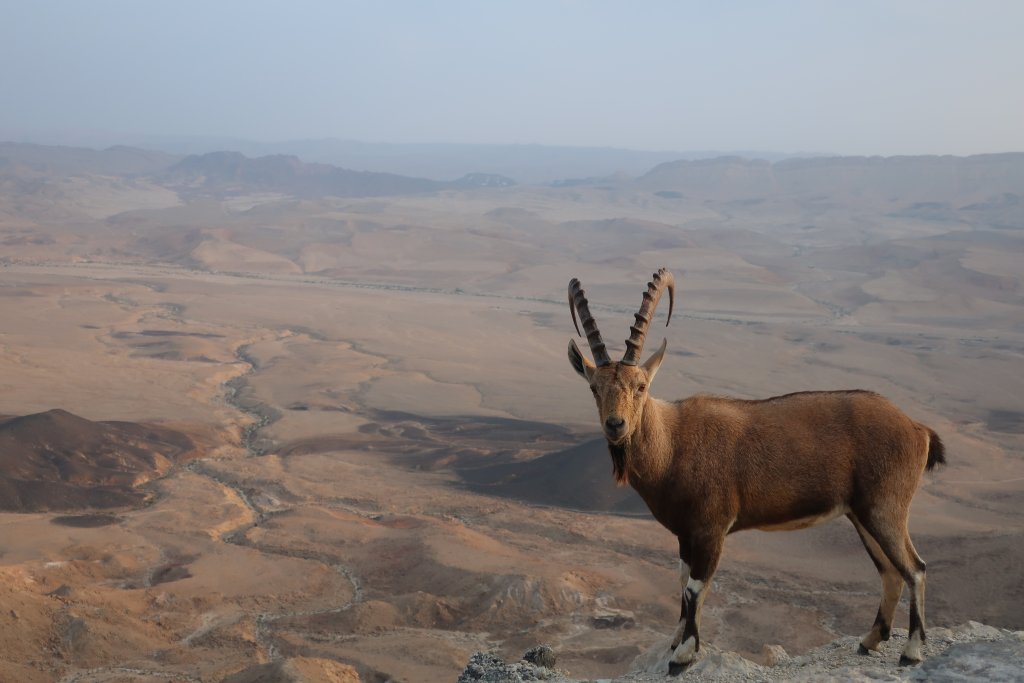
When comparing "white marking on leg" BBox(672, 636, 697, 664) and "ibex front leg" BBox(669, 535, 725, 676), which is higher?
"ibex front leg" BBox(669, 535, 725, 676)

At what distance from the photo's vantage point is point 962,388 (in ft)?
152

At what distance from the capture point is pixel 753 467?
6.19 m

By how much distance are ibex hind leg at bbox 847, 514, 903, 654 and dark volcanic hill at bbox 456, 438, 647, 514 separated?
62.8ft

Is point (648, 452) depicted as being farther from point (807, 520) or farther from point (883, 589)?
point (883, 589)

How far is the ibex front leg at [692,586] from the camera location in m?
6.11

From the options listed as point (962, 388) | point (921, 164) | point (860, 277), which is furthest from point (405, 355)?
point (921, 164)

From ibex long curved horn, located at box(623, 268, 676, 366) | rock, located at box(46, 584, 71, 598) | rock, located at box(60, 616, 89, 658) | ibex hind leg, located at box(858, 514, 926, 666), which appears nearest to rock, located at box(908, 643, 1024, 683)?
ibex hind leg, located at box(858, 514, 926, 666)

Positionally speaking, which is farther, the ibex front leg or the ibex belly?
the ibex belly

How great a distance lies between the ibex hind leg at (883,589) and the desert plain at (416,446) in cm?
885

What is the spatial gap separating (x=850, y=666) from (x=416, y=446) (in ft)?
88.6

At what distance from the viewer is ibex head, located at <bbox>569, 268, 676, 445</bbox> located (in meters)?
5.85

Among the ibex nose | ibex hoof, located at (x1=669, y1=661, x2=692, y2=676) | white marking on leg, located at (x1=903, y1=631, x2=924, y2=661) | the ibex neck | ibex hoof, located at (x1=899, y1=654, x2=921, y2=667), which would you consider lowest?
ibex hoof, located at (x1=669, y1=661, x2=692, y2=676)

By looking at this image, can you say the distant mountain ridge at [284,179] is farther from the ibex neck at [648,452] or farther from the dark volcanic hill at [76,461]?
the ibex neck at [648,452]

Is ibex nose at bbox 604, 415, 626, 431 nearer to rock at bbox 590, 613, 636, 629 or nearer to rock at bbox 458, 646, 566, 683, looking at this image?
rock at bbox 458, 646, 566, 683
